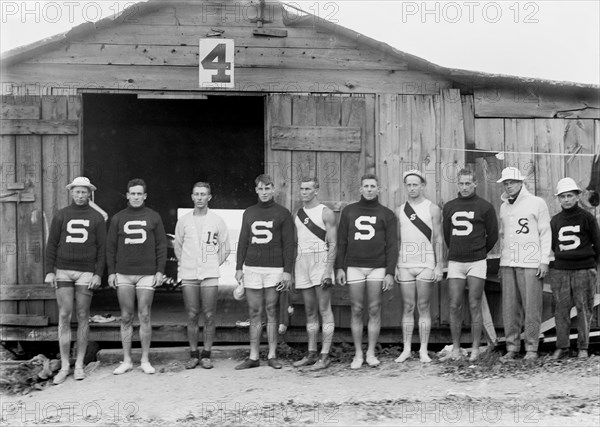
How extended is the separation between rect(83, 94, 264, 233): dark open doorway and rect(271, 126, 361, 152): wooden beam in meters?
3.69

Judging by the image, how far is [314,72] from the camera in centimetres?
908

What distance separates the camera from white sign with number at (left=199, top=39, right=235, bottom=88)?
8.95 m

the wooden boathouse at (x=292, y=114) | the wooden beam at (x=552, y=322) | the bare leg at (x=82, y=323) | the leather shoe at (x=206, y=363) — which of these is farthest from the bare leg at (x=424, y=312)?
the bare leg at (x=82, y=323)

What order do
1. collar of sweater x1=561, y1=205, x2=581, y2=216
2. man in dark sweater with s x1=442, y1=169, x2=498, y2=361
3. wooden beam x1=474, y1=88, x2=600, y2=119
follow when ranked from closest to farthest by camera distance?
man in dark sweater with s x1=442, y1=169, x2=498, y2=361 < collar of sweater x1=561, y1=205, x2=581, y2=216 < wooden beam x1=474, y1=88, x2=600, y2=119

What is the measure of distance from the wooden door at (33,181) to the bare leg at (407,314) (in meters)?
3.98

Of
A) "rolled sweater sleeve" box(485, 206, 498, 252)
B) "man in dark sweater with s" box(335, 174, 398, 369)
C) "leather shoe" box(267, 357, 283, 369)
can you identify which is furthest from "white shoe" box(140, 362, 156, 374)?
"rolled sweater sleeve" box(485, 206, 498, 252)

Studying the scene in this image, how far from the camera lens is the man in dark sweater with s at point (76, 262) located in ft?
26.4

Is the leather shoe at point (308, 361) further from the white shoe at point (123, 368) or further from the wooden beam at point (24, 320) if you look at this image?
the wooden beam at point (24, 320)

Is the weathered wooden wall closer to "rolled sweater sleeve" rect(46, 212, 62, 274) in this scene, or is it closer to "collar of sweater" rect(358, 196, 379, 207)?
"collar of sweater" rect(358, 196, 379, 207)

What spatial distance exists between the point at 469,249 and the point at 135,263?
3.52 meters

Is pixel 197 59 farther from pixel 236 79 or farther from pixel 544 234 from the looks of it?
pixel 544 234

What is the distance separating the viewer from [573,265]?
817 cm

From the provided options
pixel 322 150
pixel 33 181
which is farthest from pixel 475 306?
pixel 33 181

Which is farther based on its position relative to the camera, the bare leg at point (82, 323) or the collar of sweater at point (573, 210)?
the collar of sweater at point (573, 210)
